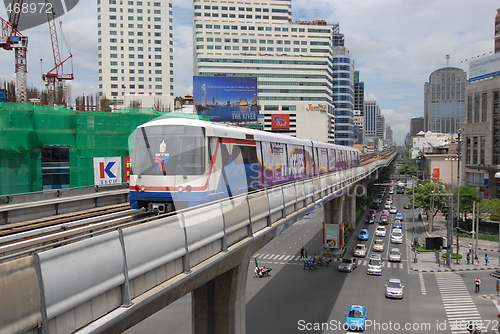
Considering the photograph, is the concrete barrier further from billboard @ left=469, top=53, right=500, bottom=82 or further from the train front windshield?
billboard @ left=469, top=53, right=500, bottom=82

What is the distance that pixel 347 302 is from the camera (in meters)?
26.3

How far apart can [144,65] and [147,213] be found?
7877 cm

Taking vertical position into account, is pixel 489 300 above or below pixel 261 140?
below

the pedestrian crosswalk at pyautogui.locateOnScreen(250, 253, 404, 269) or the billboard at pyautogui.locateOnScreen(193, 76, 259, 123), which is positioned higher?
the billboard at pyautogui.locateOnScreen(193, 76, 259, 123)

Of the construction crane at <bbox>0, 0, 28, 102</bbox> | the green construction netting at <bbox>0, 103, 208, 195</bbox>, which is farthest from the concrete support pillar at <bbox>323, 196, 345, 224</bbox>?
the construction crane at <bbox>0, 0, 28, 102</bbox>

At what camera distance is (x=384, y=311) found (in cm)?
2473

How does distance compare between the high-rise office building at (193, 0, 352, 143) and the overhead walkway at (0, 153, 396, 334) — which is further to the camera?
the high-rise office building at (193, 0, 352, 143)

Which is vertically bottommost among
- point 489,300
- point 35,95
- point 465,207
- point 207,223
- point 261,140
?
point 489,300

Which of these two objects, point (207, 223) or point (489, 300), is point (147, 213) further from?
point (489, 300)

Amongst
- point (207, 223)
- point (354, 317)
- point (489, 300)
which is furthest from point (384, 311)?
point (207, 223)

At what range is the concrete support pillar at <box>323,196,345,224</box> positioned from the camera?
40.6 meters

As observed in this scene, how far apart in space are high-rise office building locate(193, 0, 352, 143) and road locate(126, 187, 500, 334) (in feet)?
215

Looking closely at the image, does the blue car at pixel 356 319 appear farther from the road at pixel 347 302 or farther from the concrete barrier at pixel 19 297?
the concrete barrier at pixel 19 297

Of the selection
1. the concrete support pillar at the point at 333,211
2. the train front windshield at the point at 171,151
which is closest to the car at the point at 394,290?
the concrete support pillar at the point at 333,211
